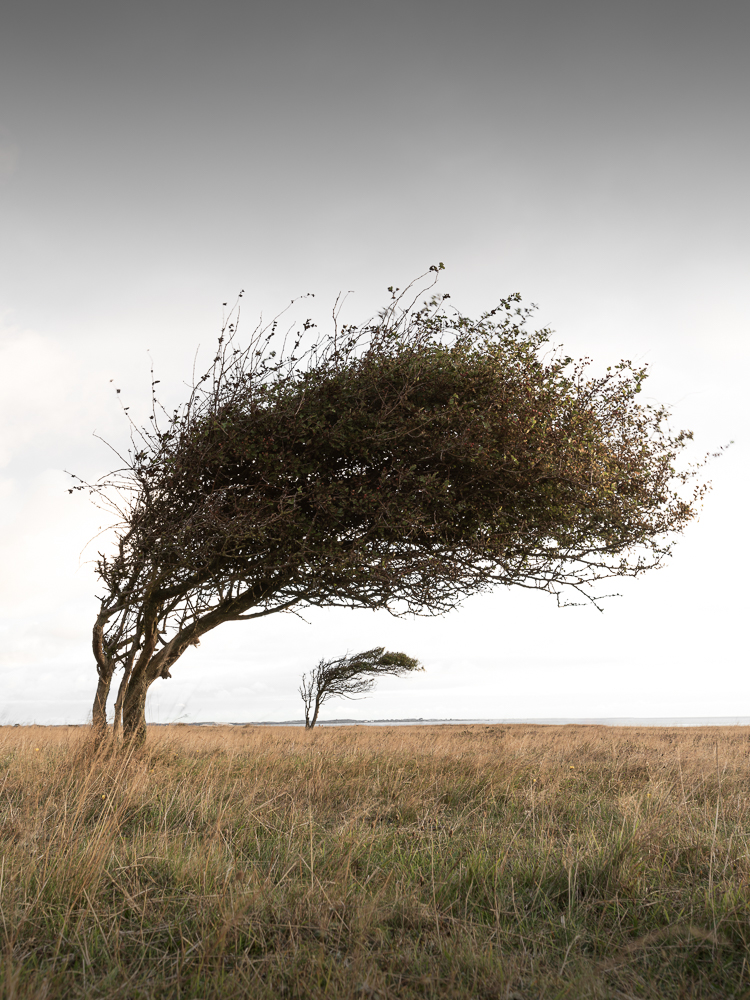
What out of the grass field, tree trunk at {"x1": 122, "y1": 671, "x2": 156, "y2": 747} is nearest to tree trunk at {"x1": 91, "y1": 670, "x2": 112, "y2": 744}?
tree trunk at {"x1": 122, "y1": 671, "x2": 156, "y2": 747}

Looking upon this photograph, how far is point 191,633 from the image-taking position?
370 inches

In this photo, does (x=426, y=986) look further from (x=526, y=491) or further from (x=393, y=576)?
(x=526, y=491)

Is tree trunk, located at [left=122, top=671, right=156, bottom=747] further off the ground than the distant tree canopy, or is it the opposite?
the distant tree canopy

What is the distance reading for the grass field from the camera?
303cm

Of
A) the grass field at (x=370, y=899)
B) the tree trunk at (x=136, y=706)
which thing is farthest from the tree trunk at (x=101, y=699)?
the grass field at (x=370, y=899)

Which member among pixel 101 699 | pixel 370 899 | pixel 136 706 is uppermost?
pixel 101 699

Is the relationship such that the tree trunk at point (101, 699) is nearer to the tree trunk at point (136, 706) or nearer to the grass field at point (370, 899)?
the tree trunk at point (136, 706)

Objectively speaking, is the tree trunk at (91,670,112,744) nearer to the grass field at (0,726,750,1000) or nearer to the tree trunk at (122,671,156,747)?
the tree trunk at (122,671,156,747)

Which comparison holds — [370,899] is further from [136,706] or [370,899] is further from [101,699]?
[101,699]

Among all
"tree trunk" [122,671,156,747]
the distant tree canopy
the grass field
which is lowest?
the grass field

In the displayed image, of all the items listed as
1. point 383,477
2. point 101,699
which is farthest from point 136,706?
point 383,477

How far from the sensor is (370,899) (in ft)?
12.2

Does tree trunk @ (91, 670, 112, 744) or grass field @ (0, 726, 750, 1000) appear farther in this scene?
tree trunk @ (91, 670, 112, 744)

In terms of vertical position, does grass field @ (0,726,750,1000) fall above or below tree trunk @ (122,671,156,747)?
below
